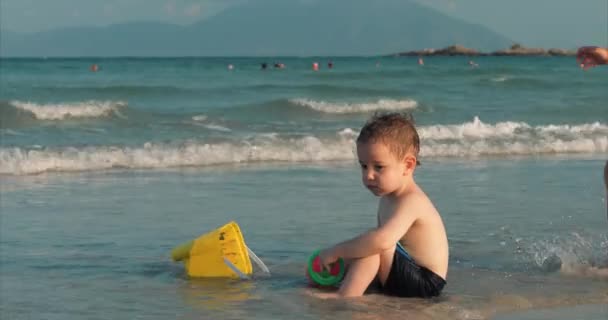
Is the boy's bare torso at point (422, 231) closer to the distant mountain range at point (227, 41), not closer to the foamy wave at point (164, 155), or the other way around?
the foamy wave at point (164, 155)

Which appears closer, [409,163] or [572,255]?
[409,163]

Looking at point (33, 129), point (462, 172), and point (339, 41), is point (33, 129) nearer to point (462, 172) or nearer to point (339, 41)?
point (462, 172)

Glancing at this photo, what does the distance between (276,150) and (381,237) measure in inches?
305

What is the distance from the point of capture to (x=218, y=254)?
5.46 metres

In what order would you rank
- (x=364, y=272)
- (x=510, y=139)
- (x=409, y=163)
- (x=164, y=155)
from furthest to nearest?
(x=510, y=139) < (x=164, y=155) < (x=364, y=272) < (x=409, y=163)

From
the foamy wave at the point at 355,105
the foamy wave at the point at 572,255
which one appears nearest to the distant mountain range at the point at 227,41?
the foamy wave at the point at 355,105

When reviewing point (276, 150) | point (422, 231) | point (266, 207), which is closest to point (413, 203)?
point (422, 231)

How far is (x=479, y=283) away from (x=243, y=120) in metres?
12.4

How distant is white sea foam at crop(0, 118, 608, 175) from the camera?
11.4 metres

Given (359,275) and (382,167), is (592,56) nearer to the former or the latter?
(382,167)

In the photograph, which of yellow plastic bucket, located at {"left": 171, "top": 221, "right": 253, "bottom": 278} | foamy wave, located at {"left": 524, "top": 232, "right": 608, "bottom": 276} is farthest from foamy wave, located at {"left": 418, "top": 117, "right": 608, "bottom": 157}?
yellow plastic bucket, located at {"left": 171, "top": 221, "right": 253, "bottom": 278}

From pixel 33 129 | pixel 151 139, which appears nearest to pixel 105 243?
pixel 151 139

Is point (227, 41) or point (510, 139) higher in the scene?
point (227, 41)

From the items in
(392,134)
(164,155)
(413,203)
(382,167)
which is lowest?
(413,203)
